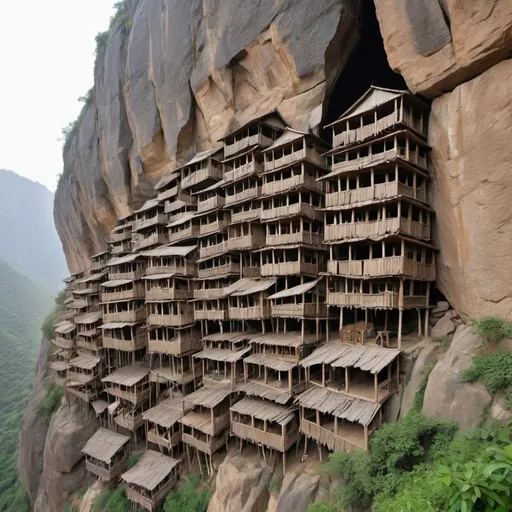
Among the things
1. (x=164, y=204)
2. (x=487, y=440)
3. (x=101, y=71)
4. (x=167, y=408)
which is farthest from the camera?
(x=101, y=71)

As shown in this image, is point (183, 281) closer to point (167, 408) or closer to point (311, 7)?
point (167, 408)

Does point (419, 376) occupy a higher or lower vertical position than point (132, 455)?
higher

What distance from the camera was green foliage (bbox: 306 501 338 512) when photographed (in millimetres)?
14750

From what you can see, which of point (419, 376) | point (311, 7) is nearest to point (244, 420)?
point (419, 376)

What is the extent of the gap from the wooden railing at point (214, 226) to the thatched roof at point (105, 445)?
20773mm

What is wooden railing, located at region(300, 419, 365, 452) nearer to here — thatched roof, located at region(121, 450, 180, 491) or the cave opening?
thatched roof, located at region(121, 450, 180, 491)

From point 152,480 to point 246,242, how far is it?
64.8ft

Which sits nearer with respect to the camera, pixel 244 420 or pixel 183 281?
pixel 244 420

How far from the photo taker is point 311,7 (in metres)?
25.3

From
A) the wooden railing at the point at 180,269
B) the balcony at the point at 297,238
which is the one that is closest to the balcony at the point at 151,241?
the wooden railing at the point at 180,269

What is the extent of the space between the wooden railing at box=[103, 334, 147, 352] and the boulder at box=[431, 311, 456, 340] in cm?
2800

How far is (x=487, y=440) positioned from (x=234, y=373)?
16759mm

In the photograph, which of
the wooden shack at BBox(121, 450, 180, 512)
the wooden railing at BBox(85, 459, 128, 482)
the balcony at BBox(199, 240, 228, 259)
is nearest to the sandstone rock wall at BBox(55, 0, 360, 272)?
the balcony at BBox(199, 240, 228, 259)

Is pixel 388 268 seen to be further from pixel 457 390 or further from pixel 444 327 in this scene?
pixel 457 390
